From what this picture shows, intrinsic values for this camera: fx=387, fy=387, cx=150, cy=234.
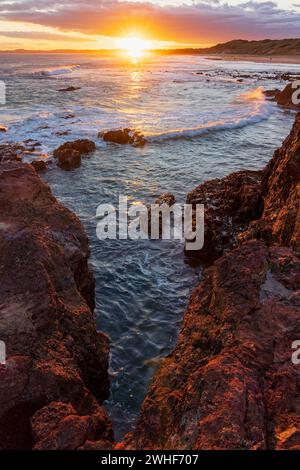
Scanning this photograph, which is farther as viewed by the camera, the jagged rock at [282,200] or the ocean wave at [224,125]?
the ocean wave at [224,125]

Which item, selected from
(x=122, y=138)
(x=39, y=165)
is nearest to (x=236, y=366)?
(x=39, y=165)

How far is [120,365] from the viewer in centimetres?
666

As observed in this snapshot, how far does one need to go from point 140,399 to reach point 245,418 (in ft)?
10.9

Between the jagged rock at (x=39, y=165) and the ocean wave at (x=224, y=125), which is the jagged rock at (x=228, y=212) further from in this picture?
the ocean wave at (x=224, y=125)

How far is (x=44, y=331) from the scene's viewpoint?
4.37m

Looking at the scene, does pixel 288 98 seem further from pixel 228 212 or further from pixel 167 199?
pixel 228 212

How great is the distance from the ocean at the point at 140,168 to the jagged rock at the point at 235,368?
224 cm

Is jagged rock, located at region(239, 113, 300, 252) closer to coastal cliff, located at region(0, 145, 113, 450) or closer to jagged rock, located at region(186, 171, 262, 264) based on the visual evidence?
jagged rock, located at region(186, 171, 262, 264)

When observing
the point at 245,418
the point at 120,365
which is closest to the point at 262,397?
the point at 245,418

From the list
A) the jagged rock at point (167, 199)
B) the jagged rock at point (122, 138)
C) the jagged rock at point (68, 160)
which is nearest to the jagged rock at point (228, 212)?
the jagged rock at point (167, 199)

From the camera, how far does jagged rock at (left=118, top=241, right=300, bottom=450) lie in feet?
9.66

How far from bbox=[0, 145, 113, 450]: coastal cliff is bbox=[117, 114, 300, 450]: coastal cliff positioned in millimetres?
674

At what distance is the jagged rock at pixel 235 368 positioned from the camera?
294 centimetres
